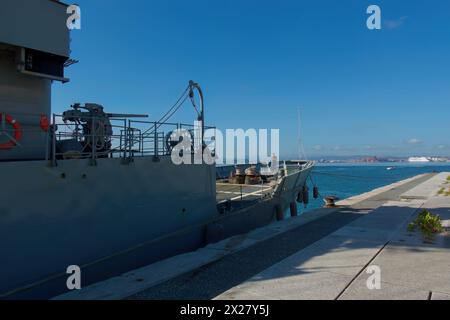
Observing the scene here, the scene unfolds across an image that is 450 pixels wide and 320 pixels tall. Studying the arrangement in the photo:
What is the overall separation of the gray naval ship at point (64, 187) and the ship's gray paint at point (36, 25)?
23 millimetres

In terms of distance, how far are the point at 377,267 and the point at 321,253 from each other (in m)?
1.24

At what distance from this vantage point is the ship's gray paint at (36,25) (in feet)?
21.9

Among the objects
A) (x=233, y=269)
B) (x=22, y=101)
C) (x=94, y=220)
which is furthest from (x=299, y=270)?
(x=22, y=101)

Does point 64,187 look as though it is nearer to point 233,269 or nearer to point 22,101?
point 22,101

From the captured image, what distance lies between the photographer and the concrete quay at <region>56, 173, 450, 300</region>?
4.76 meters

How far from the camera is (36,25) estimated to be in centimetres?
718

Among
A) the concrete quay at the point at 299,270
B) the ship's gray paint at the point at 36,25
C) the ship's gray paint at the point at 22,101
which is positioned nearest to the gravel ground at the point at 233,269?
the concrete quay at the point at 299,270

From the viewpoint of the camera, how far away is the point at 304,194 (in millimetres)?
21609

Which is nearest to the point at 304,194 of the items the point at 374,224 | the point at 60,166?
the point at 374,224

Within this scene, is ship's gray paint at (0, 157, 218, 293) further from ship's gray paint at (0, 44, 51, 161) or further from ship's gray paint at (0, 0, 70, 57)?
ship's gray paint at (0, 0, 70, 57)

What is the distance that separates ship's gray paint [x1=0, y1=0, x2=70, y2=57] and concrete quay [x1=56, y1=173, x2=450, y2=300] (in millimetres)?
5700

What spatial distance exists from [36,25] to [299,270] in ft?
26.5

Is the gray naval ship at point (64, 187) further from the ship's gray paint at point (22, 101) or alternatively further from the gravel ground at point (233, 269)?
the gravel ground at point (233, 269)
